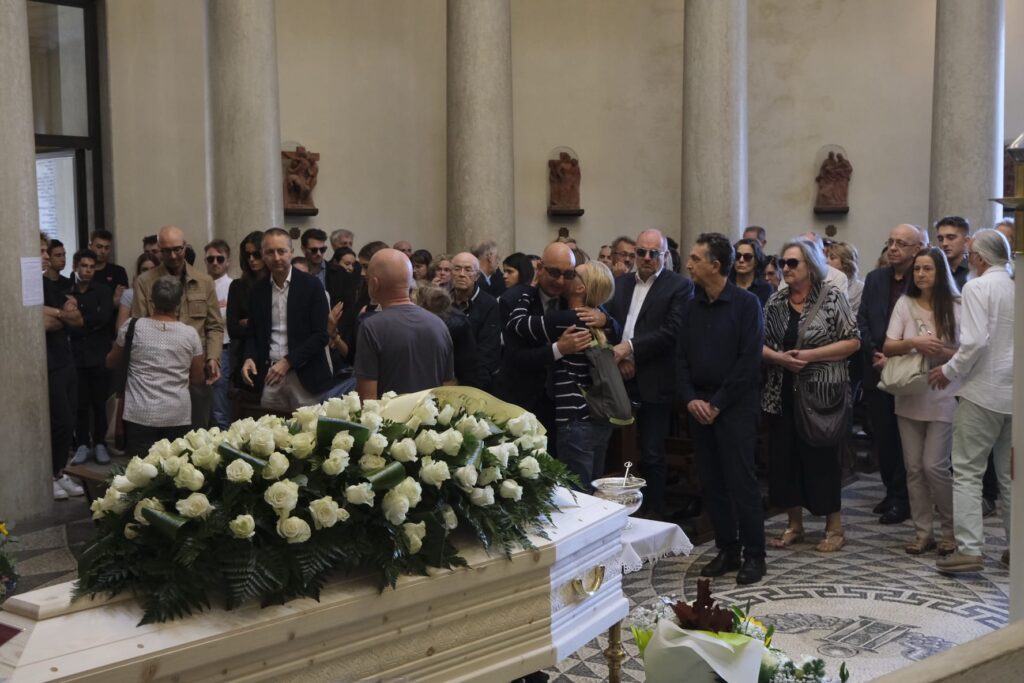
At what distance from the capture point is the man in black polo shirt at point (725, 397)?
605 centimetres

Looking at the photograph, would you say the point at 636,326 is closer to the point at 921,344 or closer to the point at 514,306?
the point at 514,306

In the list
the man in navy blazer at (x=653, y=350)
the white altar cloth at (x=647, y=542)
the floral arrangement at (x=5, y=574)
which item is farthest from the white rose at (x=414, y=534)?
the man in navy blazer at (x=653, y=350)

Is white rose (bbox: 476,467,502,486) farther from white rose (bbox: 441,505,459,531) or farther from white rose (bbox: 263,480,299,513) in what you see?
white rose (bbox: 263,480,299,513)

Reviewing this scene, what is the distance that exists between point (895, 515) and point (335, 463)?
543cm

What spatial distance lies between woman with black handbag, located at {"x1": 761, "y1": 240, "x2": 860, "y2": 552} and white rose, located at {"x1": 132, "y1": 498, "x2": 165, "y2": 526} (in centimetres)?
446

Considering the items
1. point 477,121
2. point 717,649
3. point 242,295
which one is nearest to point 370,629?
point 717,649

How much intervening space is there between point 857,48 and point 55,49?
9.31 meters

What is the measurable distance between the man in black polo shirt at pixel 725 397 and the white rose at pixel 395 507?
339 centimetres

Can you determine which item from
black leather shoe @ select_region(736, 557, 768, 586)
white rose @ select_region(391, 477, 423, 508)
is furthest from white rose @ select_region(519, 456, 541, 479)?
black leather shoe @ select_region(736, 557, 768, 586)

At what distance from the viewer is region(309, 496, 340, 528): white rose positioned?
2762 millimetres

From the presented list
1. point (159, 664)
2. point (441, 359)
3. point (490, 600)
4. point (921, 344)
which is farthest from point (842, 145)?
point (159, 664)

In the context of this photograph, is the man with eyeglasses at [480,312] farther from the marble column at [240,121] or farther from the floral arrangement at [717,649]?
the floral arrangement at [717,649]

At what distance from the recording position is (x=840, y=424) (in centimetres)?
642

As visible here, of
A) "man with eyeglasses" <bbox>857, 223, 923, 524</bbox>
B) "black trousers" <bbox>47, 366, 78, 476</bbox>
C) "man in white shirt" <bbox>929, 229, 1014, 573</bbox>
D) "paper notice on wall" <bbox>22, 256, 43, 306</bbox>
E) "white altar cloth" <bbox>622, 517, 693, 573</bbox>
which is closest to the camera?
"white altar cloth" <bbox>622, 517, 693, 573</bbox>
